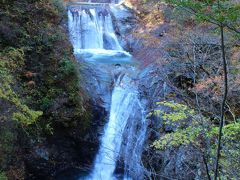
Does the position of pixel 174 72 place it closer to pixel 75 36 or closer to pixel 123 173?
pixel 123 173

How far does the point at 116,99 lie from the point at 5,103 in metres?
4.22

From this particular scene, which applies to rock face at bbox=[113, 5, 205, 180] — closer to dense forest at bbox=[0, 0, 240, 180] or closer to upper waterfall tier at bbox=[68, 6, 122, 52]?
dense forest at bbox=[0, 0, 240, 180]

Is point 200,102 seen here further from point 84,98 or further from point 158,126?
point 84,98

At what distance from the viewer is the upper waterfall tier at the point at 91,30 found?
1619 centimetres

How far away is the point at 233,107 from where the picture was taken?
7.67 metres

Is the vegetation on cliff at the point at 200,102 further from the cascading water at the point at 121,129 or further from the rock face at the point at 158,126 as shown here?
the cascading water at the point at 121,129

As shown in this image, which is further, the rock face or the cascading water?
the cascading water

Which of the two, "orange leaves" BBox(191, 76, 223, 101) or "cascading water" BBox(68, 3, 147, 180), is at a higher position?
"orange leaves" BBox(191, 76, 223, 101)

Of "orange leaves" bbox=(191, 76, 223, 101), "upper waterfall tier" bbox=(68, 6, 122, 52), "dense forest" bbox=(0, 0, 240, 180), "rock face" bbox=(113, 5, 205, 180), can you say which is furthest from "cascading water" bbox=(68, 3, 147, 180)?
"orange leaves" bbox=(191, 76, 223, 101)

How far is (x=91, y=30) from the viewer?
16719mm

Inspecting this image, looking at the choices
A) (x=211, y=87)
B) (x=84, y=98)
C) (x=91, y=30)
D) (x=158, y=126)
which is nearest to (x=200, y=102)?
(x=211, y=87)

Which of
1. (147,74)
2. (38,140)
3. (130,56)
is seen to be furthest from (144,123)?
(130,56)

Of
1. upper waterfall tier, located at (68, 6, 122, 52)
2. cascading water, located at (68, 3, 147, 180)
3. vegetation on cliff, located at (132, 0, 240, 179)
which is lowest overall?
cascading water, located at (68, 3, 147, 180)

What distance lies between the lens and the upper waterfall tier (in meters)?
16.2
